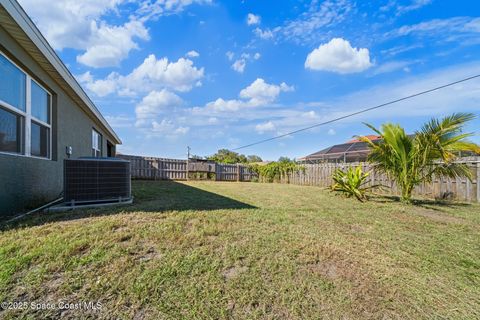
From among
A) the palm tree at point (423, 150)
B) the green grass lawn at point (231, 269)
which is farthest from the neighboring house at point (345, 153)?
the green grass lawn at point (231, 269)

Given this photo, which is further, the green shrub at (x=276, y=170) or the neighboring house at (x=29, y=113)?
the green shrub at (x=276, y=170)

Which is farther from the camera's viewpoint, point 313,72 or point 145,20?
point 313,72

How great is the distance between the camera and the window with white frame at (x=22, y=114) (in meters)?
3.61

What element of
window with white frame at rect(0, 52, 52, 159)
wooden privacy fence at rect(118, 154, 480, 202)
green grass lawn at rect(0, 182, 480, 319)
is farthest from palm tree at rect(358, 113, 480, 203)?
window with white frame at rect(0, 52, 52, 159)

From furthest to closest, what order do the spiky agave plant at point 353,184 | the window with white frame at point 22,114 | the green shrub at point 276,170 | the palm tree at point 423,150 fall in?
1. the green shrub at point 276,170
2. the spiky agave plant at point 353,184
3. the palm tree at point 423,150
4. the window with white frame at point 22,114

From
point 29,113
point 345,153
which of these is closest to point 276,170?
point 345,153

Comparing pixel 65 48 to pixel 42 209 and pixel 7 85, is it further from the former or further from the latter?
pixel 42 209

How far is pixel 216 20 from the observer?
30.2 feet

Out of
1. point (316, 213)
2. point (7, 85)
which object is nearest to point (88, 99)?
point (7, 85)

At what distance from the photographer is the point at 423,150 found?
6.27 meters

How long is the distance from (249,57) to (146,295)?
12640mm

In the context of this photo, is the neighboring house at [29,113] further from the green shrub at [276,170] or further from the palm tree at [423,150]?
the green shrub at [276,170]

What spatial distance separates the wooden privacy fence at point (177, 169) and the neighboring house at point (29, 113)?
7814mm

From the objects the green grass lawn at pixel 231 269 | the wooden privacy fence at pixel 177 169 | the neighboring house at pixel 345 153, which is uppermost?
the neighboring house at pixel 345 153
